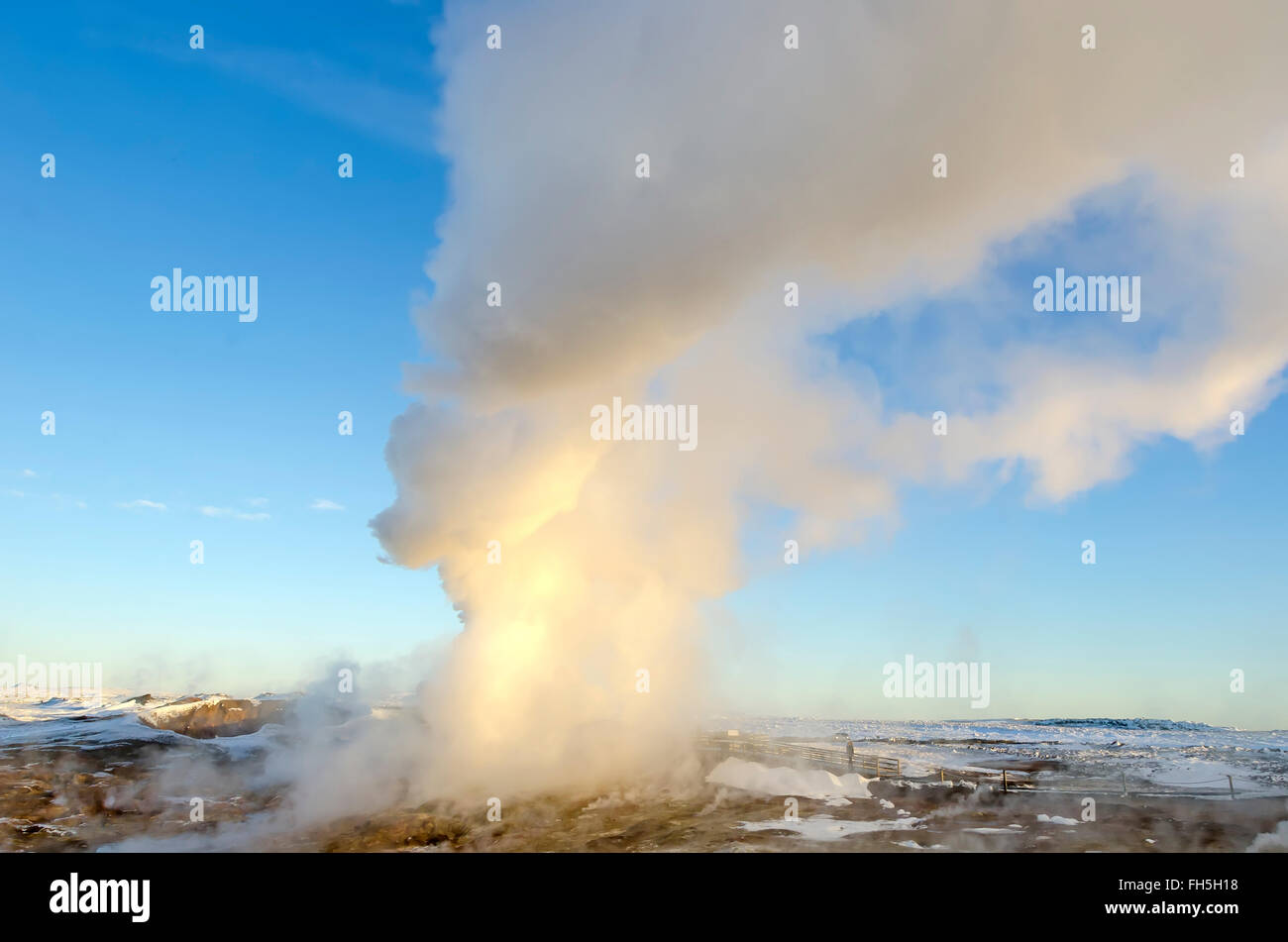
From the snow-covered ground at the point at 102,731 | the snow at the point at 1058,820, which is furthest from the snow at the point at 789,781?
the snow-covered ground at the point at 102,731

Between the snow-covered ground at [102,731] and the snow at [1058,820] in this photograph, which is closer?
the snow at [1058,820]

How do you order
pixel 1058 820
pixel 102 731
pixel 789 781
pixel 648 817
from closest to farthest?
pixel 1058 820 < pixel 648 817 < pixel 789 781 < pixel 102 731

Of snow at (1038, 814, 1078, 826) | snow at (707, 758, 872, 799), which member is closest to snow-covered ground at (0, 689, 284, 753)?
snow at (707, 758, 872, 799)

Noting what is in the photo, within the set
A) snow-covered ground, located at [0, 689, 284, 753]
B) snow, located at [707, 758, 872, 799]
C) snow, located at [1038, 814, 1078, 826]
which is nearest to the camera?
snow, located at [1038, 814, 1078, 826]

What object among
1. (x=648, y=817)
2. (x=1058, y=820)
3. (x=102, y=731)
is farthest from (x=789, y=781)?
(x=102, y=731)

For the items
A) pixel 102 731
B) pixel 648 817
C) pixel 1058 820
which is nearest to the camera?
pixel 1058 820

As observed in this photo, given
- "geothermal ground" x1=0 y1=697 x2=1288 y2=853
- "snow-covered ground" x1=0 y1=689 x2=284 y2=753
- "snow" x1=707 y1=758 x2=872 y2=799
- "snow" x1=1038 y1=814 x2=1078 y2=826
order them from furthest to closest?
"snow-covered ground" x1=0 y1=689 x2=284 y2=753, "snow" x1=707 y1=758 x2=872 y2=799, "snow" x1=1038 y1=814 x2=1078 y2=826, "geothermal ground" x1=0 y1=697 x2=1288 y2=853

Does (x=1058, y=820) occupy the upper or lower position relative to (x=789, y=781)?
upper

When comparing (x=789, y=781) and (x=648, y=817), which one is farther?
(x=789, y=781)

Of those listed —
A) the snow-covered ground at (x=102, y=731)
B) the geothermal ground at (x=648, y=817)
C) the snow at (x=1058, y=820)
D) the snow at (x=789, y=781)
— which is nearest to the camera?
the geothermal ground at (x=648, y=817)

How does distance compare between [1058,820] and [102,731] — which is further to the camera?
[102,731]

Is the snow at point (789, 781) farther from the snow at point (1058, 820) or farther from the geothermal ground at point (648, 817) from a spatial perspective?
the snow at point (1058, 820)

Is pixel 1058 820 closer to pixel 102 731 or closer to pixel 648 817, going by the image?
pixel 648 817

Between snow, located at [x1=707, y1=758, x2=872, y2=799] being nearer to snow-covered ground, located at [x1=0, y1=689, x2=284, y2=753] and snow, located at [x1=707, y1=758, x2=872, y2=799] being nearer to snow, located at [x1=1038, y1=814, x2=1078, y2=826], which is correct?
snow, located at [x1=1038, y1=814, x2=1078, y2=826]
